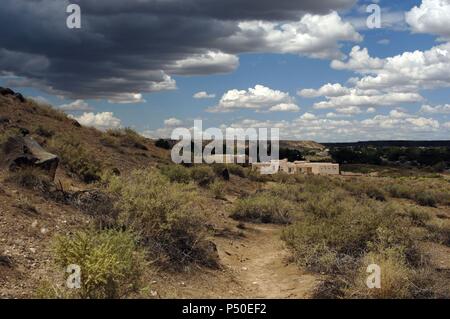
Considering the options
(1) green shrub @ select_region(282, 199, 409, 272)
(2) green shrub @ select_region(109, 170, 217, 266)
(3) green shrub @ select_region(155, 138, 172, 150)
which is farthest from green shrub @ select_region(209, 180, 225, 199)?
(3) green shrub @ select_region(155, 138, 172, 150)

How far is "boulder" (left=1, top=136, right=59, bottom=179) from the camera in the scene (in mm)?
12258

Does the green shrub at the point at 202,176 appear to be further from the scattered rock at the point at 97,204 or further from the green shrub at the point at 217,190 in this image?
the scattered rock at the point at 97,204

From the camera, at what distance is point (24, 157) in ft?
40.7

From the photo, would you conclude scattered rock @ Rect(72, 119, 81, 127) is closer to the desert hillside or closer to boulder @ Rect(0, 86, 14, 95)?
boulder @ Rect(0, 86, 14, 95)

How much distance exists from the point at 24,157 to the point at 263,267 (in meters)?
6.57

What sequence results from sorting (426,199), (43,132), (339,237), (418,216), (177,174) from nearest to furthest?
(339,237) < (418,216) < (177,174) < (43,132) < (426,199)

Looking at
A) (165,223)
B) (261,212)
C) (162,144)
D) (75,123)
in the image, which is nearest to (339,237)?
(165,223)

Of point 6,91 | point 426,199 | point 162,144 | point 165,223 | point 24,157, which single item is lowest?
point 426,199

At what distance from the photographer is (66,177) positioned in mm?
15242

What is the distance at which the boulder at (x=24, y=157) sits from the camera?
12258 millimetres

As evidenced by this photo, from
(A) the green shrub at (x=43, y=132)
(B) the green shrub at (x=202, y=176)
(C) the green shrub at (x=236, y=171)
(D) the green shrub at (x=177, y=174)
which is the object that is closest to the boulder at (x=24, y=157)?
(D) the green shrub at (x=177, y=174)

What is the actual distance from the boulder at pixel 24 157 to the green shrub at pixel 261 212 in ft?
20.9

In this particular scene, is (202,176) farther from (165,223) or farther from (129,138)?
(165,223)

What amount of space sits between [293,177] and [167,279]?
25.0 m
